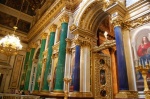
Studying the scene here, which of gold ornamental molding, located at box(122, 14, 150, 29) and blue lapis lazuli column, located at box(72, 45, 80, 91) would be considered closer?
gold ornamental molding, located at box(122, 14, 150, 29)

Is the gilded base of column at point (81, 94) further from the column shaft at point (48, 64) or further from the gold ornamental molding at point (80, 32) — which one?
the gold ornamental molding at point (80, 32)

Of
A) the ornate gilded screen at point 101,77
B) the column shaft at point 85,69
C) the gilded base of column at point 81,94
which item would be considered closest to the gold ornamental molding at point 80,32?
the column shaft at point 85,69

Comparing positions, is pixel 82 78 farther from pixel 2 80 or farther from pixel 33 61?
pixel 2 80

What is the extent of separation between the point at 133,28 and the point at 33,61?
408 inches

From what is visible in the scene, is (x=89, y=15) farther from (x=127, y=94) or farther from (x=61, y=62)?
(x=127, y=94)

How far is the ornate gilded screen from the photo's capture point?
698 centimetres

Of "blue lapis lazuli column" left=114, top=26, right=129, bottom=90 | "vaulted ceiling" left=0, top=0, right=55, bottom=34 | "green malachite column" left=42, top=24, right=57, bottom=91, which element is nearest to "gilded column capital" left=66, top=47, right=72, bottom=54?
"green malachite column" left=42, top=24, right=57, bottom=91

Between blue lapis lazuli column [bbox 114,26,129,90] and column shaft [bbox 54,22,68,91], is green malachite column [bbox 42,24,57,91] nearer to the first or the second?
column shaft [bbox 54,22,68,91]

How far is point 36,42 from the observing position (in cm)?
1379

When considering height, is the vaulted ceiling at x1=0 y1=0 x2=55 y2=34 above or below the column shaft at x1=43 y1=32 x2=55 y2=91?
above

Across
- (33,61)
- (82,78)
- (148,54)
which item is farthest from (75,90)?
(33,61)

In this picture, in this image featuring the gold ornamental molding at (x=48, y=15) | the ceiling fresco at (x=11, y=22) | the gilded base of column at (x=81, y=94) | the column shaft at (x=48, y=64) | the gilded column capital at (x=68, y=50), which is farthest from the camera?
the ceiling fresco at (x=11, y=22)

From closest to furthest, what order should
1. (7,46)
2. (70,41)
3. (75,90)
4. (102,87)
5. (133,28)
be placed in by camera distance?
(133,28), (75,90), (102,87), (70,41), (7,46)

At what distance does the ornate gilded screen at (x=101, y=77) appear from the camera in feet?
22.9
